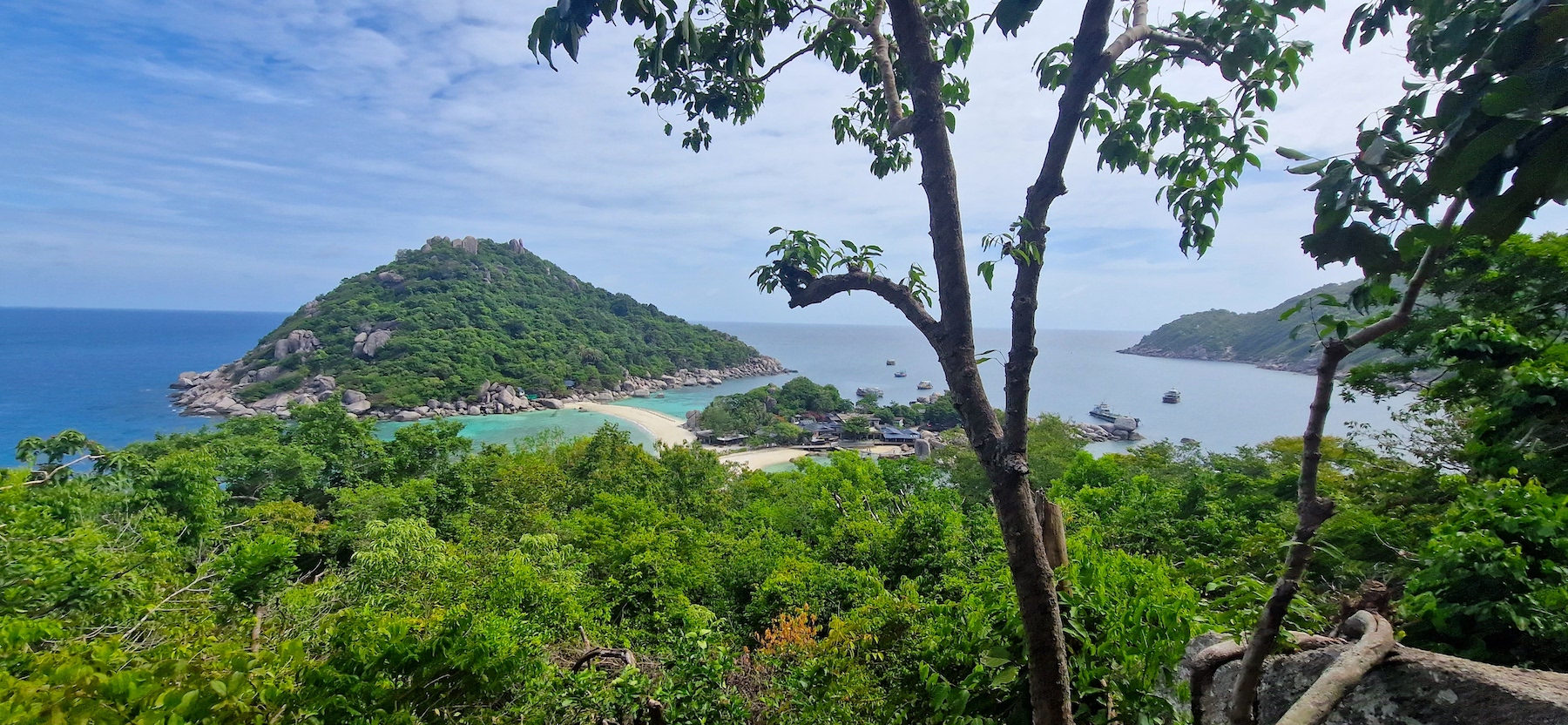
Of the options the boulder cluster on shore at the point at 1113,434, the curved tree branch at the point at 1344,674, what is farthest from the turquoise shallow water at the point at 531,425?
the curved tree branch at the point at 1344,674

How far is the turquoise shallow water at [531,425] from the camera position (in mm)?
29562

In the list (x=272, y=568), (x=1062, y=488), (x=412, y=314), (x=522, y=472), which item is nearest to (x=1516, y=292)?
(x=1062, y=488)

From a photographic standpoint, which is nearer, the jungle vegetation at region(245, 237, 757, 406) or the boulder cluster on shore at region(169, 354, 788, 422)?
the boulder cluster on shore at region(169, 354, 788, 422)

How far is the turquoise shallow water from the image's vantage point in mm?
29562

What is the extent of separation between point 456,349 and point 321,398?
813cm

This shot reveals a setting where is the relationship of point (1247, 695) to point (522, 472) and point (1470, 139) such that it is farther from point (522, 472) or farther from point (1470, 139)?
point (522, 472)

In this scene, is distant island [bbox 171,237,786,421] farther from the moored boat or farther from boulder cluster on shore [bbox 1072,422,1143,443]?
the moored boat

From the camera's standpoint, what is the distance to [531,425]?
3331 centimetres

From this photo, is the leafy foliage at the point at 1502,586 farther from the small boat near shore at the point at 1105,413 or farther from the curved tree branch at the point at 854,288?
the small boat near shore at the point at 1105,413

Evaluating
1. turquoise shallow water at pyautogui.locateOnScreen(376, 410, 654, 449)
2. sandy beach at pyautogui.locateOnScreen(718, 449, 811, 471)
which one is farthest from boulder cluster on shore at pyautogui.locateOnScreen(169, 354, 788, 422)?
sandy beach at pyautogui.locateOnScreen(718, 449, 811, 471)

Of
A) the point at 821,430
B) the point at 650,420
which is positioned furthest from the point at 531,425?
the point at 821,430

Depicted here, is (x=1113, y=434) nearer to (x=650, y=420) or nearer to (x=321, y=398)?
(x=650, y=420)

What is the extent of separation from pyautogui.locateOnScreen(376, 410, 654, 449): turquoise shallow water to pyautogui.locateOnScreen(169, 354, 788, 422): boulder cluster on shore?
1.13m

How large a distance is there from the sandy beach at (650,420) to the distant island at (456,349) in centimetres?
315
